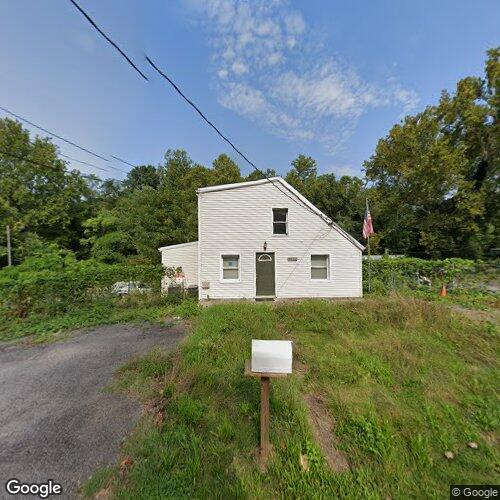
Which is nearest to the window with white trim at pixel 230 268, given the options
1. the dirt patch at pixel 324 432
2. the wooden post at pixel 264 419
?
the dirt patch at pixel 324 432

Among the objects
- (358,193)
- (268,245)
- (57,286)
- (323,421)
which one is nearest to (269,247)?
(268,245)

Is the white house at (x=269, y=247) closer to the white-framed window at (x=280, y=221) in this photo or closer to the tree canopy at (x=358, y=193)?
the white-framed window at (x=280, y=221)

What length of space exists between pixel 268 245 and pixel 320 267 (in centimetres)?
272

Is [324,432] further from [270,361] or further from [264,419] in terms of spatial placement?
[270,361]

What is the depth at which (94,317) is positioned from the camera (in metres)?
7.90

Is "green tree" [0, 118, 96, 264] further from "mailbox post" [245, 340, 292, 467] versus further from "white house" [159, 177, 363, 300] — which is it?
"mailbox post" [245, 340, 292, 467]

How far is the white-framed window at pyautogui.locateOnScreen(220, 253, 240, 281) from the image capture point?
11102mm

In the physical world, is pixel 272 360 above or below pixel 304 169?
below

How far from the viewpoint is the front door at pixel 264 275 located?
1117 centimetres

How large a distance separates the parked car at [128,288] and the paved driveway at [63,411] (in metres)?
3.34

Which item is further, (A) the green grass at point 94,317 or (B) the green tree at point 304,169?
(B) the green tree at point 304,169

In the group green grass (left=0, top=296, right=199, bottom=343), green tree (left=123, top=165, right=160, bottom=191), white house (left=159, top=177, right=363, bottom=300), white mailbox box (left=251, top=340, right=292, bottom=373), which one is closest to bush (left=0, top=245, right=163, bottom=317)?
green grass (left=0, top=296, right=199, bottom=343)

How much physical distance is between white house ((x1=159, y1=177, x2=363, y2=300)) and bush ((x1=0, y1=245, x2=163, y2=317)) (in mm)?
2807

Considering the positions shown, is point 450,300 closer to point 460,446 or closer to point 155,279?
point 460,446
